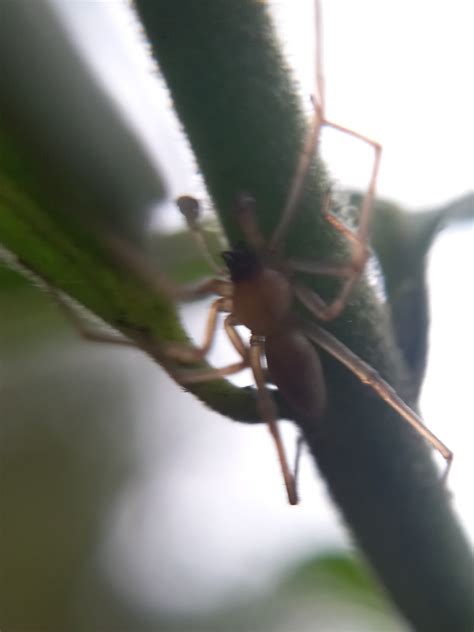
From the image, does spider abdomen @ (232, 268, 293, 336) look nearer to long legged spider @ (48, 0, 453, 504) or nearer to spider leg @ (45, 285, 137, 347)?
long legged spider @ (48, 0, 453, 504)

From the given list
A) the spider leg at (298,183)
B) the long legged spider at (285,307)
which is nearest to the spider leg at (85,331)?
the long legged spider at (285,307)

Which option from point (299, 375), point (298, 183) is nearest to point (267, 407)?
point (299, 375)

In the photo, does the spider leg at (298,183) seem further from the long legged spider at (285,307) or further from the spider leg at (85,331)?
the spider leg at (85,331)

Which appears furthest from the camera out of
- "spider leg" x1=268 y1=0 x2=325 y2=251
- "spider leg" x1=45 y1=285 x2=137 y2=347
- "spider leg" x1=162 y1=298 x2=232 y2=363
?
"spider leg" x1=45 y1=285 x2=137 y2=347

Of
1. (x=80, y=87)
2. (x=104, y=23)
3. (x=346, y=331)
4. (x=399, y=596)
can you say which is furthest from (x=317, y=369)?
(x=104, y=23)

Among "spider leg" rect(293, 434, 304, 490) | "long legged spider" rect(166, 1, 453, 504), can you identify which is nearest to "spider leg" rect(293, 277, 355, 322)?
"long legged spider" rect(166, 1, 453, 504)

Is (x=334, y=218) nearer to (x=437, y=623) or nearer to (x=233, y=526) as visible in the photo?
(x=437, y=623)
